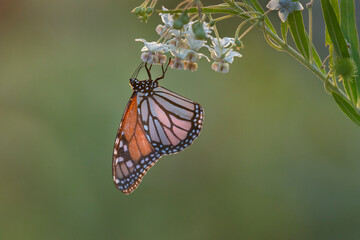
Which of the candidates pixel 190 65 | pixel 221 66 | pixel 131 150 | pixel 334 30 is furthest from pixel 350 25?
pixel 131 150

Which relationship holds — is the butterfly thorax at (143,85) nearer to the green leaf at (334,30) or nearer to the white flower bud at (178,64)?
the white flower bud at (178,64)

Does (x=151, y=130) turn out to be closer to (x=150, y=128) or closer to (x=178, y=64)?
(x=150, y=128)

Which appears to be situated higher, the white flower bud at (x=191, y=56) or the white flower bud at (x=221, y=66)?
the white flower bud at (x=191, y=56)

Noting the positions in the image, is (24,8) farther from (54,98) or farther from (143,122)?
(143,122)

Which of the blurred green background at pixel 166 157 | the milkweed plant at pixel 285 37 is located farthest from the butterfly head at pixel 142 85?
the blurred green background at pixel 166 157

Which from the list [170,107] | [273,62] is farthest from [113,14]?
[170,107]

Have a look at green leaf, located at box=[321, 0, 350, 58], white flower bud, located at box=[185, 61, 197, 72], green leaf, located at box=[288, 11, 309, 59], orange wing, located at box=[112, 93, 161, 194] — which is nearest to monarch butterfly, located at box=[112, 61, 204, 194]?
orange wing, located at box=[112, 93, 161, 194]

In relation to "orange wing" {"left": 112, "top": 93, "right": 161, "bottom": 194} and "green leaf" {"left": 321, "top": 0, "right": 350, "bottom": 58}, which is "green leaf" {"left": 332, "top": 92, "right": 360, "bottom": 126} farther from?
"orange wing" {"left": 112, "top": 93, "right": 161, "bottom": 194}
